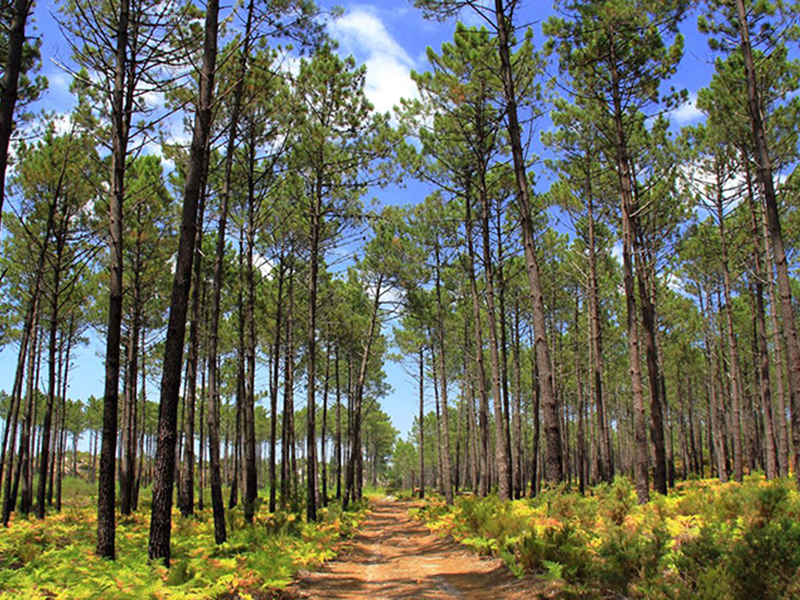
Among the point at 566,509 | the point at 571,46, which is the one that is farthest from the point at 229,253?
the point at 566,509

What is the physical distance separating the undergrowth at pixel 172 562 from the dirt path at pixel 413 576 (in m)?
0.48

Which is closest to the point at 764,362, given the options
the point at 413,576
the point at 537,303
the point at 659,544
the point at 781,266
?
the point at 781,266

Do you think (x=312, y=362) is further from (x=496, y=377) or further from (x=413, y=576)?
(x=413, y=576)

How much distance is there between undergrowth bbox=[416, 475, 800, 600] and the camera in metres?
4.00

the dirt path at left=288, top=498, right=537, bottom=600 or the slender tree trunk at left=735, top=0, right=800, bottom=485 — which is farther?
the slender tree trunk at left=735, top=0, right=800, bottom=485

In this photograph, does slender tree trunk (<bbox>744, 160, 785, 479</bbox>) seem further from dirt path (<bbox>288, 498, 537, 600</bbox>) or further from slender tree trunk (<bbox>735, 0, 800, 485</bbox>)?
dirt path (<bbox>288, 498, 537, 600</bbox>)

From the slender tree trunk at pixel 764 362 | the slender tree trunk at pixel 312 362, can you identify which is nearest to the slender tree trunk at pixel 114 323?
the slender tree trunk at pixel 312 362

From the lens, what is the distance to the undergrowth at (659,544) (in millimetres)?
3996

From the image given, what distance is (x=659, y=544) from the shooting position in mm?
5043

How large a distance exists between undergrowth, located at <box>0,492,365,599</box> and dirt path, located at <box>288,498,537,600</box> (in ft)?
1.57

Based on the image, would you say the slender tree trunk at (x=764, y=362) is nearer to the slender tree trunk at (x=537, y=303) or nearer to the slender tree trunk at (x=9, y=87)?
the slender tree trunk at (x=537, y=303)

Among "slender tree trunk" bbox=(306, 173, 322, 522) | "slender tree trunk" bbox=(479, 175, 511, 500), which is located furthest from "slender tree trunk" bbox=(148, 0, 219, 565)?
"slender tree trunk" bbox=(479, 175, 511, 500)

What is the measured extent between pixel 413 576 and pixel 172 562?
3.72 m

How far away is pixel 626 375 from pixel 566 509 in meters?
29.7
